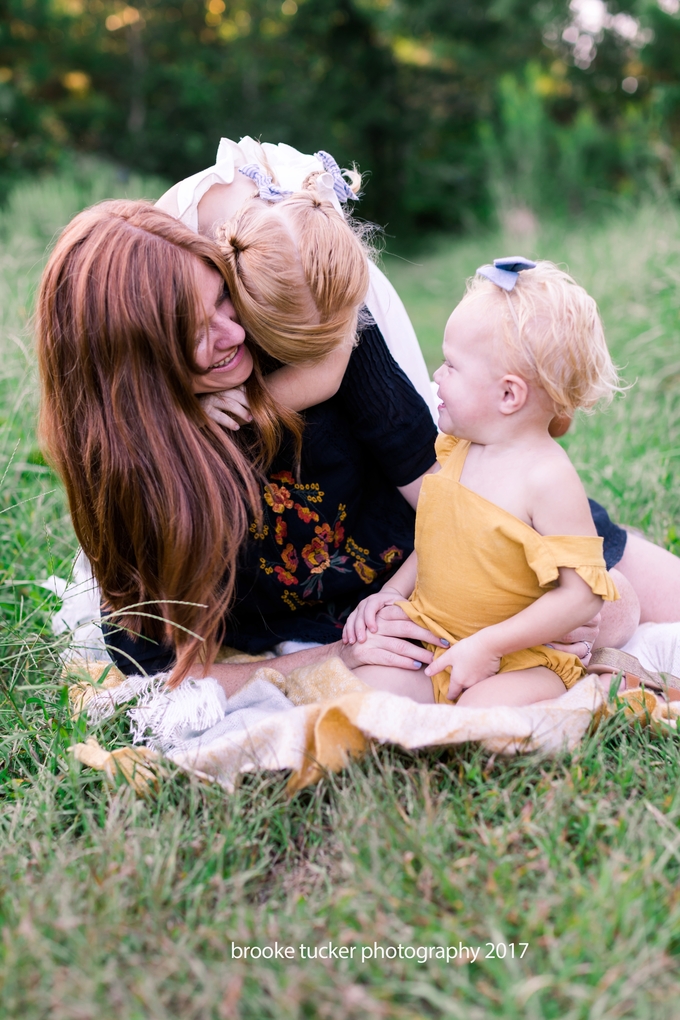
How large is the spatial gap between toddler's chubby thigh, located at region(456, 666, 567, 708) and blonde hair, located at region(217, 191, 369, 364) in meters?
0.73

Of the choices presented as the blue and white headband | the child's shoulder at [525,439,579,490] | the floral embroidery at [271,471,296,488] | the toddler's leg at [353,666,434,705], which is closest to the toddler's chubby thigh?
the toddler's leg at [353,666,434,705]

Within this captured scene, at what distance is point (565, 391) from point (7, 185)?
8.15 meters

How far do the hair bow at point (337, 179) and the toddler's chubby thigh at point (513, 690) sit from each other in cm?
112

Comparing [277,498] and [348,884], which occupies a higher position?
[277,498]

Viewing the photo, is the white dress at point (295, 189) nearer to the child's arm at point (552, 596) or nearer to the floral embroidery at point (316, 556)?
the floral embroidery at point (316, 556)

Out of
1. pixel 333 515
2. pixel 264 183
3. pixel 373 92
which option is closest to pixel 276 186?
pixel 264 183

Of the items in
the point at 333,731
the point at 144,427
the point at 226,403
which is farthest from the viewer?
the point at 226,403

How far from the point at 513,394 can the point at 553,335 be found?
13 centimetres

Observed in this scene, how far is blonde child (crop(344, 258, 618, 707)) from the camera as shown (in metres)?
1.49

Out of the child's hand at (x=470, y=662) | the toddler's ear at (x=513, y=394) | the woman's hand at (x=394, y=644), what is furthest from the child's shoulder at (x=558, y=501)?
the woman's hand at (x=394, y=644)

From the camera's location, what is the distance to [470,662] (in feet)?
5.13

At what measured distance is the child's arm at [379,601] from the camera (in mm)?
1797

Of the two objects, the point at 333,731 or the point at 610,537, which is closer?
the point at 333,731

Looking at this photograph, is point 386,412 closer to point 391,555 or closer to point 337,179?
point 391,555
